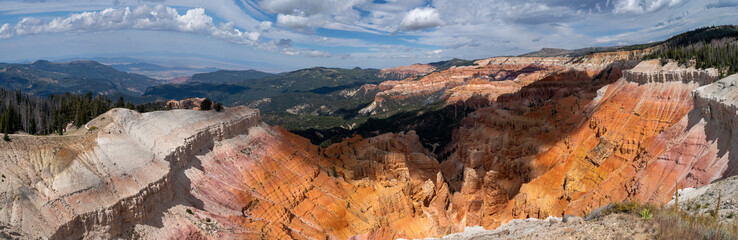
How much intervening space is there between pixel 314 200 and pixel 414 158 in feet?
81.7

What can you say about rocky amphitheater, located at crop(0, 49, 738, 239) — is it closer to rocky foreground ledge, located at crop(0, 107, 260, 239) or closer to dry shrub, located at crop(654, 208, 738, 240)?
rocky foreground ledge, located at crop(0, 107, 260, 239)

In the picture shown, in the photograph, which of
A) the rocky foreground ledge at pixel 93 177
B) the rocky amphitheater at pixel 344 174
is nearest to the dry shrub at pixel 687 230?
the rocky amphitheater at pixel 344 174

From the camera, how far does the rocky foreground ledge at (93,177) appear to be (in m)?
17.9

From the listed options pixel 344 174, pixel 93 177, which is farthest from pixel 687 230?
pixel 344 174

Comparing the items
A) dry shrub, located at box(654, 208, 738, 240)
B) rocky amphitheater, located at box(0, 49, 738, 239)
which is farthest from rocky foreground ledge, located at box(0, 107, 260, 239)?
dry shrub, located at box(654, 208, 738, 240)

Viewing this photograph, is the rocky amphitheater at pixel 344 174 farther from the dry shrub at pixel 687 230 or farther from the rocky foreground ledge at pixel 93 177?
the dry shrub at pixel 687 230

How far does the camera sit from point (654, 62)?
51.6 meters

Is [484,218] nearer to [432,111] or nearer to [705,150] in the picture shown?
[705,150]

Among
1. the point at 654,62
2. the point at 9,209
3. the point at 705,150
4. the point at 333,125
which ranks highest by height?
the point at 654,62

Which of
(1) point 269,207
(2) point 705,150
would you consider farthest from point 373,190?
(2) point 705,150

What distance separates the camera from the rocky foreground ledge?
58.9 ft

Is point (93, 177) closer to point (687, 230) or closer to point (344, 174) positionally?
point (344, 174)

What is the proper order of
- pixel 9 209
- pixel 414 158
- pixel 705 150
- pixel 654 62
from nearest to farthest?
pixel 9 209
pixel 705 150
pixel 654 62
pixel 414 158

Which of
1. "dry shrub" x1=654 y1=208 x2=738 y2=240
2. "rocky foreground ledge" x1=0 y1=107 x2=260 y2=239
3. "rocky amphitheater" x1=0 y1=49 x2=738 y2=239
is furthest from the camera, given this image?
"rocky amphitheater" x1=0 y1=49 x2=738 y2=239
